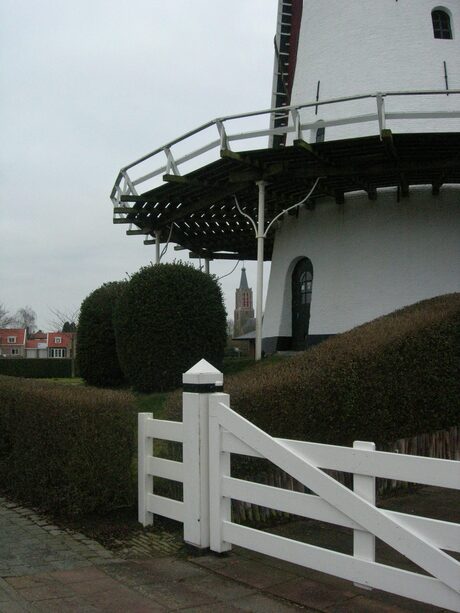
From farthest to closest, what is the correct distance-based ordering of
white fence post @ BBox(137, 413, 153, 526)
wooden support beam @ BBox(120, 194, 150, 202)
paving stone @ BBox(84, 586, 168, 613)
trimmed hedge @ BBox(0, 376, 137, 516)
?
wooden support beam @ BBox(120, 194, 150, 202) < trimmed hedge @ BBox(0, 376, 137, 516) < white fence post @ BBox(137, 413, 153, 526) < paving stone @ BBox(84, 586, 168, 613)

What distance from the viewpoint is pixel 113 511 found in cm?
637

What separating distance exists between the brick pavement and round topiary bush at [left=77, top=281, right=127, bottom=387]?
1180 centimetres

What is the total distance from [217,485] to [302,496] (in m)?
0.89

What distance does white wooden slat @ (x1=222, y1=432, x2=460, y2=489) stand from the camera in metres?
3.50

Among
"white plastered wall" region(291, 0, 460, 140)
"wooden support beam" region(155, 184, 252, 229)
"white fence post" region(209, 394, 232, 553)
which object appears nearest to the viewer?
"white fence post" region(209, 394, 232, 553)

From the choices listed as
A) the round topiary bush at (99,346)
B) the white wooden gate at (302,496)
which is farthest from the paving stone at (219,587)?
the round topiary bush at (99,346)

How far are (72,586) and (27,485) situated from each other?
2.72 m

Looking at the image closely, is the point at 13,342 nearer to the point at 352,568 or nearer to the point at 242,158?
the point at 242,158

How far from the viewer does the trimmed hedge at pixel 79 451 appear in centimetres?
602

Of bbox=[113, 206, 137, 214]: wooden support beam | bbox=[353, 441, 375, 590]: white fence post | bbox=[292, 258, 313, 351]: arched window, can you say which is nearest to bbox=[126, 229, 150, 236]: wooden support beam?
bbox=[113, 206, 137, 214]: wooden support beam

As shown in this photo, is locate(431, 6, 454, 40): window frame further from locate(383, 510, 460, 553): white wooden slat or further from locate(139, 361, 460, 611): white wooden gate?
locate(383, 510, 460, 553): white wooden slat

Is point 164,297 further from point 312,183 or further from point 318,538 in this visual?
point 318,538

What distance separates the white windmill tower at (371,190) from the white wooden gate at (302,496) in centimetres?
940

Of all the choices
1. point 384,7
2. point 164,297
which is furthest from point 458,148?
point 164,297
